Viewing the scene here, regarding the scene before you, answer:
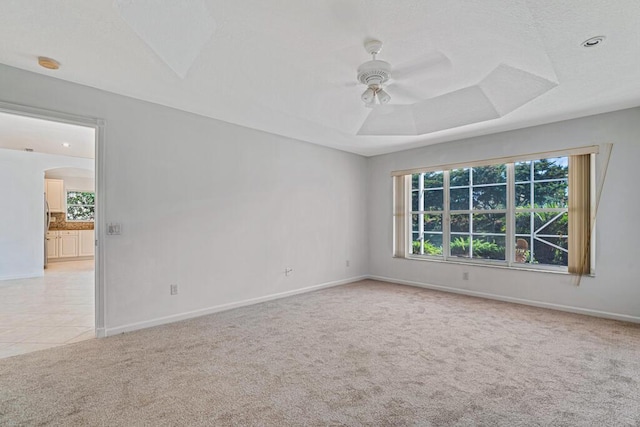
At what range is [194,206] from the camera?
12.6 feet

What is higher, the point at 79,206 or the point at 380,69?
the point at 380,69

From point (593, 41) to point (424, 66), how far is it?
1.25 meters

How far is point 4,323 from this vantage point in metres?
3.56

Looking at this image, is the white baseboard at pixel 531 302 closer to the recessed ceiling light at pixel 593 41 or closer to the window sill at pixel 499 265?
the window sill at pixel 499 265

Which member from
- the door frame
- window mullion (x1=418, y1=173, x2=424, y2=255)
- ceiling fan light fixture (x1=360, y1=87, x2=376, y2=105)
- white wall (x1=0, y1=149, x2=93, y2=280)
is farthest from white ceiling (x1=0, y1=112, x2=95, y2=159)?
window mullion (x1=418, y1=173, x2=424, y2=255)

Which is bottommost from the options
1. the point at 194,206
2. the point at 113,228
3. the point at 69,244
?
the point at 69,244

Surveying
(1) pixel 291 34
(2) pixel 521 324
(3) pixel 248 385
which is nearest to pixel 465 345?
(2) pixel 521 324

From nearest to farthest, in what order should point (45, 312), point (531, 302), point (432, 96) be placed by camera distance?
point (432, 96)
point (45, 312)
point (531, 302)

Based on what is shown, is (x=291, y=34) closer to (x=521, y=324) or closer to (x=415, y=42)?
(x=415, y=42)

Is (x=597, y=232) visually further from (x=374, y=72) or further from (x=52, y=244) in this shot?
(x=52, y=244)

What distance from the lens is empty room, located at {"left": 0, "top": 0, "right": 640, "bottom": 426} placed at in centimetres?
212

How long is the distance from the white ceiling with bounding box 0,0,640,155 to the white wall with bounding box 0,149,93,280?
5.01 m

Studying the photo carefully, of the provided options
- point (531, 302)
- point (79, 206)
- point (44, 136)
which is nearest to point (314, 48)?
point (531, 302)

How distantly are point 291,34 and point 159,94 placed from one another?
1.74 m
